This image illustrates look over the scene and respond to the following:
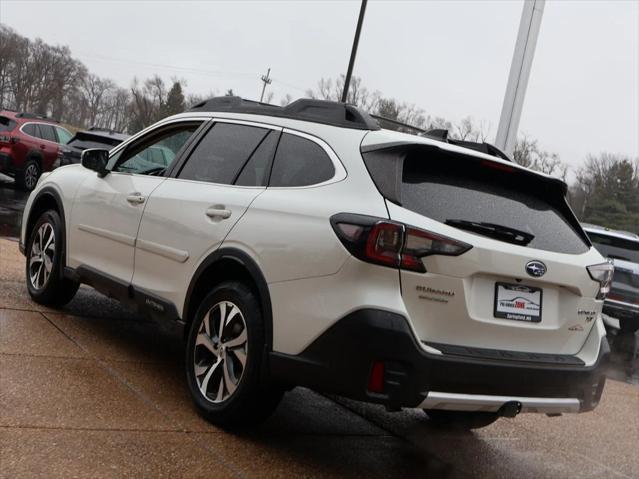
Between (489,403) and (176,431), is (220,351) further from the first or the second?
(489,403)

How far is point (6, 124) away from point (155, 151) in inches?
560

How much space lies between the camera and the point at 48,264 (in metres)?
6.14

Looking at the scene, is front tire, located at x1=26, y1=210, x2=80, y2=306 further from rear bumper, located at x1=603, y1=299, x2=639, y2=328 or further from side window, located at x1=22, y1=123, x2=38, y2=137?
side window, located at x1=22, y1=123, x2=38, y2=137

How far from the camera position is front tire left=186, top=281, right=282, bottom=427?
12.3 feet

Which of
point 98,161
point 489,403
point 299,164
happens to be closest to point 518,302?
point 489,403

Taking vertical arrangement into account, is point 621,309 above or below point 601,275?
below

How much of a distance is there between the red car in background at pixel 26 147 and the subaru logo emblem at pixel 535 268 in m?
16.6

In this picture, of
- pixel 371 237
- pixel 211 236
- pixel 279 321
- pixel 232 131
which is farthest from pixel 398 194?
pixel 232 131

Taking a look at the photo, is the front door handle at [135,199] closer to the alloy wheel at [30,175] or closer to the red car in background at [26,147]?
the red car in background at [26,147]

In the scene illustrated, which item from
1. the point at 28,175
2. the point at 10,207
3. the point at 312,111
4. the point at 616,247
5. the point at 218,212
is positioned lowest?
the point at 10,207

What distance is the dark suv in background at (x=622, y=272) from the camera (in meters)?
12.6

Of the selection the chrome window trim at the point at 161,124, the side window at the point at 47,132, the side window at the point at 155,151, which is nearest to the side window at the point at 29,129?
the side window at the point at 47,132

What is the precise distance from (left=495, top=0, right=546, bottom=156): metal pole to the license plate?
5779 millimetres

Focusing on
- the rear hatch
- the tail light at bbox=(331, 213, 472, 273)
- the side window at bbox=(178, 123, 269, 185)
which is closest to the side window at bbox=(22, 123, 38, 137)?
the side window at bbox=(178, 123, 269, 185)
